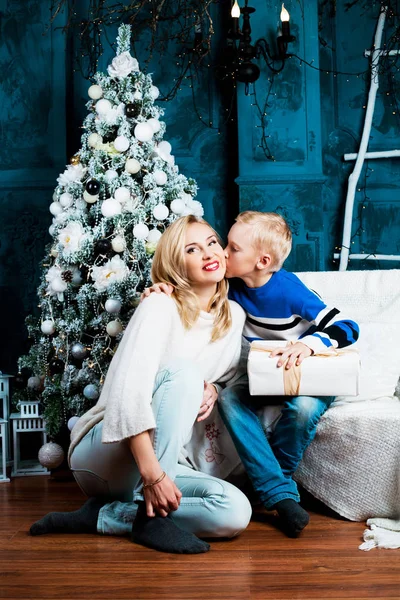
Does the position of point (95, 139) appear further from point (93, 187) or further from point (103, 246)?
point (103, 246)

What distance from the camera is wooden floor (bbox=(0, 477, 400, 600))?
64.6 inches

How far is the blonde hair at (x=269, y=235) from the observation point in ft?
7.66

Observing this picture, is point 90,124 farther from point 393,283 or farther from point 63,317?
point 393,283

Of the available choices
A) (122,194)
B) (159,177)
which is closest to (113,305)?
(122,194)

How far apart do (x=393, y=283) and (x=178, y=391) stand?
1242mm

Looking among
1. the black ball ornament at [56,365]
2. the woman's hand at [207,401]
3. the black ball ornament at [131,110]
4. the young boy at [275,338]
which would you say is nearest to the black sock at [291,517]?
the young boy at [275,338]

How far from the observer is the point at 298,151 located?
12.2 ft

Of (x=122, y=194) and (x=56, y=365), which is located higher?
(x=122, y=194)

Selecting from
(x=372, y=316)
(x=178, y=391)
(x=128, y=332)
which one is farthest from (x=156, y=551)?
(x=372, y=316)

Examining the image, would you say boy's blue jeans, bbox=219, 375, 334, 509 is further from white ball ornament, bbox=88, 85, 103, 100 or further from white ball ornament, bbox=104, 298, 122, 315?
white ball ornament, bbox=88, 85, 103, 100

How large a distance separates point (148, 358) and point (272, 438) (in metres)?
0.57

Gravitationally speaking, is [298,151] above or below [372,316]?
above

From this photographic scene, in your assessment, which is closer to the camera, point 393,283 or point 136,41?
point 393,283

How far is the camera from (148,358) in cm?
198
